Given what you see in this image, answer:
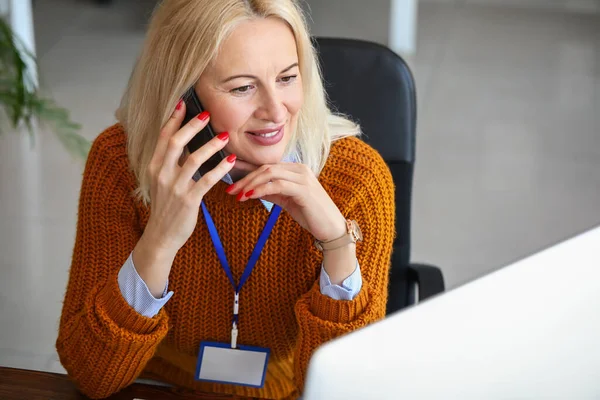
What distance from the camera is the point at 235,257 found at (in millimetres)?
1600

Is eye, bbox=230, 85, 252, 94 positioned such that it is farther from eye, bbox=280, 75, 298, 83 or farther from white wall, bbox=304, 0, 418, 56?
white wall, bbox=304, 0, 418, 56

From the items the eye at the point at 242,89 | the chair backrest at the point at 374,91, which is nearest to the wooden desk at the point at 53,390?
the eye at the point at 242,89

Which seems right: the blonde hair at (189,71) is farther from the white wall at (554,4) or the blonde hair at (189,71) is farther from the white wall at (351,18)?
the white wall at (554,4)

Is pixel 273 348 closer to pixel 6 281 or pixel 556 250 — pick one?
pixel 556 250

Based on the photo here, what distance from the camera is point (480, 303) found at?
2.44ft

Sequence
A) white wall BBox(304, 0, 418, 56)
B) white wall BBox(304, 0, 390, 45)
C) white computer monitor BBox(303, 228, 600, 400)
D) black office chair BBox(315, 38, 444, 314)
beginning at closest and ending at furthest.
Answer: white computer monitor BBox(303, 228, 600, 400) → black office chair BBox(315, 38, 444, 314) → white wall BBox(304, 0, 418, 56) → white wall BBox(304, 0, 390, 45)

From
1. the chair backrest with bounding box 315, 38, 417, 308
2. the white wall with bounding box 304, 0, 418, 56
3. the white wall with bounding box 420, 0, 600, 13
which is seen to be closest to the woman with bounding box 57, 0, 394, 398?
the chair backrest with bounding box 315, 38, 417, 308

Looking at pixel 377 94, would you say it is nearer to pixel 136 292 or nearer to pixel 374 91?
pixel 374 91

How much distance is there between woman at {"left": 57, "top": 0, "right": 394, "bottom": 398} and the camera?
1378 mm

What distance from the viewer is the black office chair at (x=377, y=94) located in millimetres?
1774

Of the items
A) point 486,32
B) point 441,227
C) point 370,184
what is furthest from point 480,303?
point 486,32

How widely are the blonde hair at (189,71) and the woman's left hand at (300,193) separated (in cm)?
12

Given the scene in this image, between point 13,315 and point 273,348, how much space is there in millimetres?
1532

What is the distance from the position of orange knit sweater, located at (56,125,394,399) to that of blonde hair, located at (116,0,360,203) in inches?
2.0
